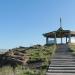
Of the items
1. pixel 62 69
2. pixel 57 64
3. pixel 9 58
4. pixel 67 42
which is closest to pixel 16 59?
pixel 9 58

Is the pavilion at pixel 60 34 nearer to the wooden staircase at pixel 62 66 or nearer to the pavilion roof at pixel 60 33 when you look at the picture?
the pavilion roof at pixel 60 33

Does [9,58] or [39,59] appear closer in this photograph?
[39,59]

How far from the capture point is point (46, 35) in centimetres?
4597

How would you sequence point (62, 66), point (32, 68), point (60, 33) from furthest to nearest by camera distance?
point (60, 33), point (32, 68), point (62, 66)

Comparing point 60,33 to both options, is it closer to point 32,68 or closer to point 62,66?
point 32,68

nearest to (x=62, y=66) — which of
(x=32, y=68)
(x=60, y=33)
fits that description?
(x=32, y=68)

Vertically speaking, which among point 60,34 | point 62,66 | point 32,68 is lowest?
point 32,68

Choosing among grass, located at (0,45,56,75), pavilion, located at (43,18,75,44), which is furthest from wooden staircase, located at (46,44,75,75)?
pavilion, located at (43,18,75,44)

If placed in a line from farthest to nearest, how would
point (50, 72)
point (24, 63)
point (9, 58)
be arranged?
point (9, 58) < point (24, 63) < point (50, 72)

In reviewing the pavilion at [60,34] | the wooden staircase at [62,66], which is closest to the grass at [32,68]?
the wooden staircase at [62,66]

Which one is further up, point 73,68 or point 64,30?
point 64,30

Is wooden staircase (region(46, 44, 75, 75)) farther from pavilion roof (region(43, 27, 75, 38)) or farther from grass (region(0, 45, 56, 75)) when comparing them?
pavilion roof (region(43, 27, 75, 38))

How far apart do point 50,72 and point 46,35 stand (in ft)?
82.6

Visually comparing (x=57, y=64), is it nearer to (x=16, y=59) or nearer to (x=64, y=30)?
(x=16, y=59)
